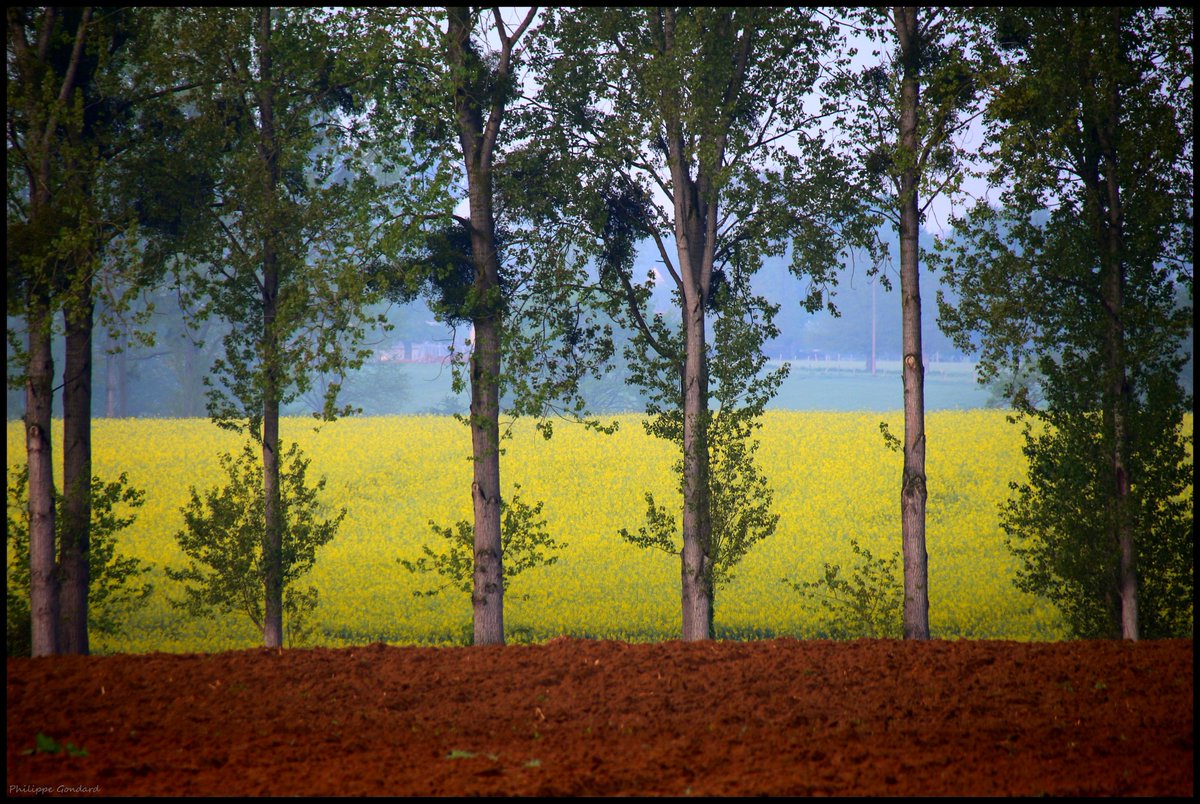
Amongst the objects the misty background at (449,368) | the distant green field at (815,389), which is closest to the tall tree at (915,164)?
the misty background at (449,368)

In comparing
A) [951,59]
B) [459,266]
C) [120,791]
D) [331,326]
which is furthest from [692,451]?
[120,791]

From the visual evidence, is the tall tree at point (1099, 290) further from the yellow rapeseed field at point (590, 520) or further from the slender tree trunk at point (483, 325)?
the slender tree trunk at point (483, 325)

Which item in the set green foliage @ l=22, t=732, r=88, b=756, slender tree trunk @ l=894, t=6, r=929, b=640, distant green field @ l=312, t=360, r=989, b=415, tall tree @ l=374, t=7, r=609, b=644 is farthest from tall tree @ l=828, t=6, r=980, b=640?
distant green field @ l=312, t=360, r=989, b=415

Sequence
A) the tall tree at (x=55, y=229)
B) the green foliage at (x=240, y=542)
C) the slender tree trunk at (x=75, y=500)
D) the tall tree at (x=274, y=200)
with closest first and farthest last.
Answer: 1. the tall tree at (x=55, y=229)
2. the tall tree at (x=274, y=200)
3. the slender tree trunk at (x=75, y=500)
4. the green foliage at (x=240, y=542)

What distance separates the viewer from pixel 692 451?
15.3m

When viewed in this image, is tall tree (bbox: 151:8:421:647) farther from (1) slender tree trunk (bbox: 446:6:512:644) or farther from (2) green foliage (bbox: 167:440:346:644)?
(1) slender tree trunk (bbox: 446:6:512:644)

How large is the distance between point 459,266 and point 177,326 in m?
47.4

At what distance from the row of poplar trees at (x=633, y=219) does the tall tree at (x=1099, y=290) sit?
5 centimetres

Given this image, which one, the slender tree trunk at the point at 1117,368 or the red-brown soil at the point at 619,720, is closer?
the red-brown soil at the point at 619,720

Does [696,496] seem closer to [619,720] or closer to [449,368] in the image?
[619,720]

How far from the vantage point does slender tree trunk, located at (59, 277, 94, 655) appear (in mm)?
14039

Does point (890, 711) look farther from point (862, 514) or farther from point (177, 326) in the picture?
point (177, 326)

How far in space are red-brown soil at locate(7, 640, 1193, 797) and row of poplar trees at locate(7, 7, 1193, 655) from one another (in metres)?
4.57

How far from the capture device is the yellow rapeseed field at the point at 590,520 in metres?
22.7
